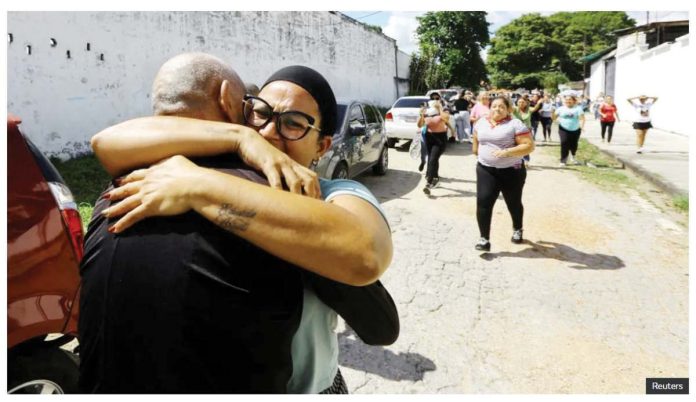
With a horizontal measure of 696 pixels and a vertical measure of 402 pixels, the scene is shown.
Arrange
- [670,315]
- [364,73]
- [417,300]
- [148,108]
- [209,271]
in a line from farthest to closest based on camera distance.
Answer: [364,73]
[148,108]
[417,300]
[670,315]
[209,271]

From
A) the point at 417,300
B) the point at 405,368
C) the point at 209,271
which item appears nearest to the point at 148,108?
the point at 417,300

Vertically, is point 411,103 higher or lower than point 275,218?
higher

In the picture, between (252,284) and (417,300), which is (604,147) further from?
(252,284)

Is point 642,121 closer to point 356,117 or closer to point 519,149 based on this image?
point 356,117

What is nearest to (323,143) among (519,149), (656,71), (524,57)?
(519,149)

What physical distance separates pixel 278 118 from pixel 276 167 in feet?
1.01

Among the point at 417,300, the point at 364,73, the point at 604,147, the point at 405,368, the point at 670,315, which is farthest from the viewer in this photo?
the point at 364,73

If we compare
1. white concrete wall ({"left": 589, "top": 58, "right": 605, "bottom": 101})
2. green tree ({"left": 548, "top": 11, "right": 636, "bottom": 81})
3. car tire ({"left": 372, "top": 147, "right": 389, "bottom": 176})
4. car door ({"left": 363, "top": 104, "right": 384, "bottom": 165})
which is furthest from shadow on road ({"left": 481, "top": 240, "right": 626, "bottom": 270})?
green tree ({"left": 548, "top": 11, "right": 636, "bottom": 81})

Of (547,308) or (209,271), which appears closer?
(209,271)

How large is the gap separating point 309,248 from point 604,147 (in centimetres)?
1406

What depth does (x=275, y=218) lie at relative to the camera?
930mm

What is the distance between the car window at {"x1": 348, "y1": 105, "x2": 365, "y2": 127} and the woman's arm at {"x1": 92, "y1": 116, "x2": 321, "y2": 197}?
660 cm

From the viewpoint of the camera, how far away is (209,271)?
0.94m

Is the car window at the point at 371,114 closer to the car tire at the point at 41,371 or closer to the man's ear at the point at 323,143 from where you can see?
the car tire at the point at 41,371
